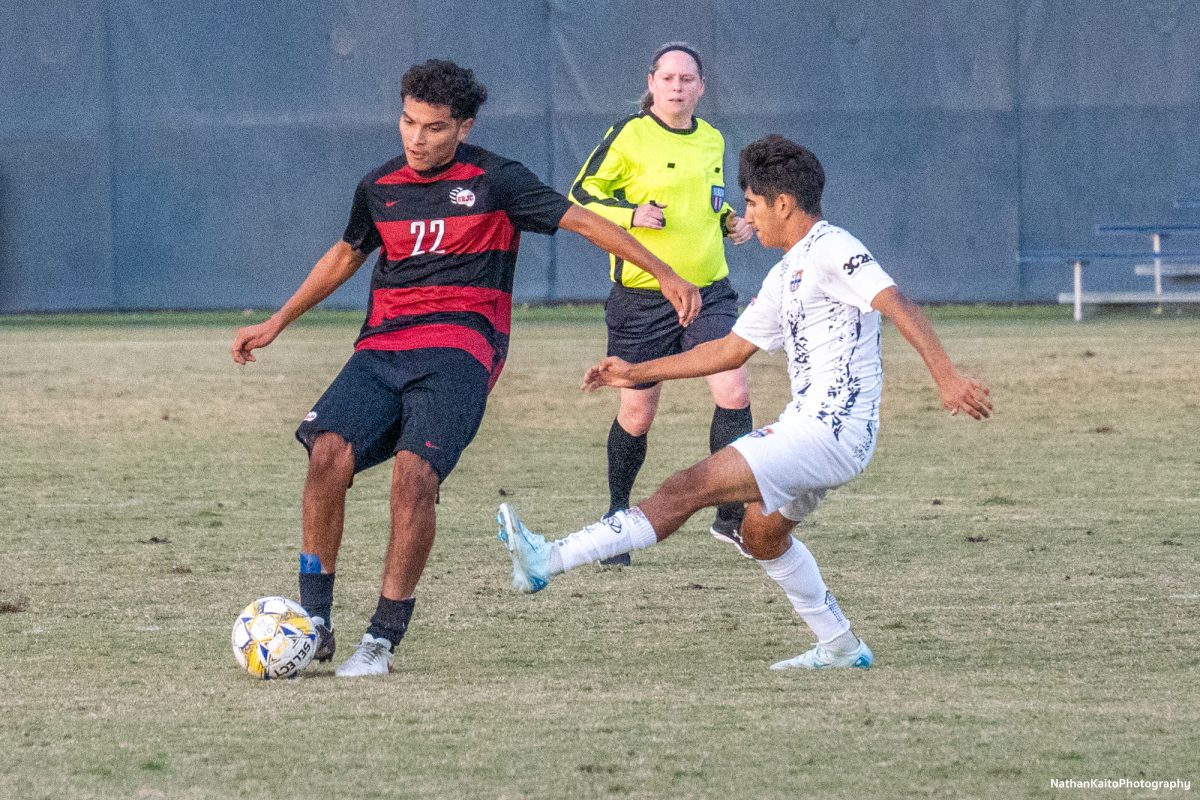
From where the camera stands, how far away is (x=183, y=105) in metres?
23.0

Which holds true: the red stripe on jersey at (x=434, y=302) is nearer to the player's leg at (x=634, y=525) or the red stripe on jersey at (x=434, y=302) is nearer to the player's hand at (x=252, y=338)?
the player's hand at (x=252, y=338)

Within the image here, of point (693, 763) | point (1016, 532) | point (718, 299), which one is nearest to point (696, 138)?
point (718, 299)

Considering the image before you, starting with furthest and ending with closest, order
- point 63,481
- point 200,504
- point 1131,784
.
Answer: point 63,481, point 200,504, point 1131,784

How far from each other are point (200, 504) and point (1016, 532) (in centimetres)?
378

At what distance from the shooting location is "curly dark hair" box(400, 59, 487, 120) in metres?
5.55

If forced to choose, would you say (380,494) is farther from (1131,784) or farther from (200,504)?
(1131,784)

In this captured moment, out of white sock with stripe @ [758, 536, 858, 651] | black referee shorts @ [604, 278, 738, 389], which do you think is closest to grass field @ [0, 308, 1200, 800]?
white sock with stripe @ [758, 536, 858, 651]

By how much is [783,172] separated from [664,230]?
260 cm

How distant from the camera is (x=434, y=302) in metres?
5.74

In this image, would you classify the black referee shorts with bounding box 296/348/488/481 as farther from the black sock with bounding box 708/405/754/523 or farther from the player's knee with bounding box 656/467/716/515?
the black sock with bounding box 708/405/754/523

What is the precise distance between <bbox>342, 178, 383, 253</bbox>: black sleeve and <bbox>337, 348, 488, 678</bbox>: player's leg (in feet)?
1.84

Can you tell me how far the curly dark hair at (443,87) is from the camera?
5555 mm

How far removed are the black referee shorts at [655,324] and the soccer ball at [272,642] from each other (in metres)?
2.86

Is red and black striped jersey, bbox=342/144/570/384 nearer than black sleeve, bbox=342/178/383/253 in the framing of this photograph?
Yes
